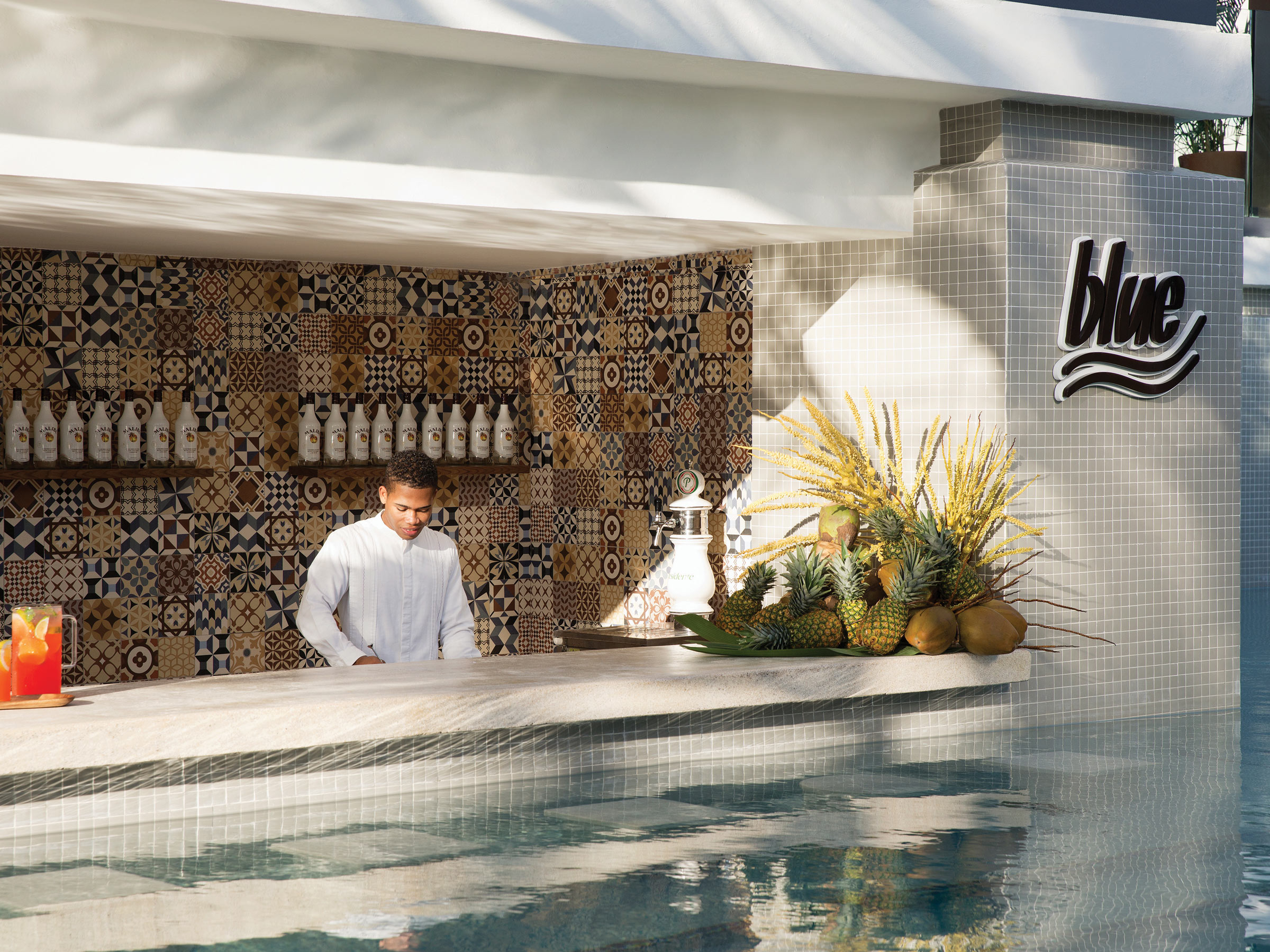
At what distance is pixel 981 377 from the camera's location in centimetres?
575

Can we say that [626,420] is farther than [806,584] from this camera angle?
Yes

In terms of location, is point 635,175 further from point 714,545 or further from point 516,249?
point 714,545

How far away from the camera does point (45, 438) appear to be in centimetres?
665

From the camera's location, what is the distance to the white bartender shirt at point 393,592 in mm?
5457

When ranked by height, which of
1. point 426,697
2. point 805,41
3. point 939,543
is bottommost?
point 426,697

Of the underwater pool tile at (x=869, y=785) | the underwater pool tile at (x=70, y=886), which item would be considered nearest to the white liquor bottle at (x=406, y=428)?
the underwater pool tile at (x=869, y=785)

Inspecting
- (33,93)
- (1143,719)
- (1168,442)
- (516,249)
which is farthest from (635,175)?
(1143,719)

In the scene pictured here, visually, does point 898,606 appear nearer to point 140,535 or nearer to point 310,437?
point 310,437

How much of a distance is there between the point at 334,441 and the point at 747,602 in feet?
8.46

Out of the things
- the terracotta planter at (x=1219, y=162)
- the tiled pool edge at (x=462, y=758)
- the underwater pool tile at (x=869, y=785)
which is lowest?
the underwater pool tile at (x=869, y=785)

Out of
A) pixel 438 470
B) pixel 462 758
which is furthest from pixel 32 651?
pixel 438 470

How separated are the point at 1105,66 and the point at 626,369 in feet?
8.46

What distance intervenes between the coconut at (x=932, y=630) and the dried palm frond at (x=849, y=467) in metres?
0.46

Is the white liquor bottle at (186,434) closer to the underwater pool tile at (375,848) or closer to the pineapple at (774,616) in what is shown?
the pineapple at (774,616)
